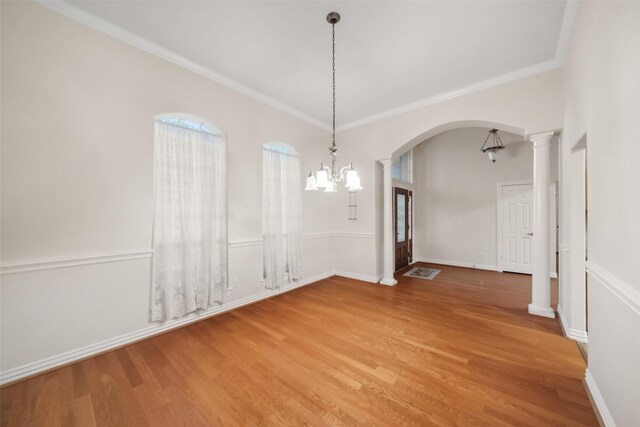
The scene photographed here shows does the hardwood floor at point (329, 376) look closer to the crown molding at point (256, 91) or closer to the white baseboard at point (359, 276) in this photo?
the white baseboard at point (359, 276)

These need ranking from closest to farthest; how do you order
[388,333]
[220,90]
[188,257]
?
[388,333], [188,257], [220,90]

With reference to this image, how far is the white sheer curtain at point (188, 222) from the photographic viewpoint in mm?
2748

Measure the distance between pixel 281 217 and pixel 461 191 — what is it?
4813 mm

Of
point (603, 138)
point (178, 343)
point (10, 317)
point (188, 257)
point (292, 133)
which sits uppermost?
point (292, 133)

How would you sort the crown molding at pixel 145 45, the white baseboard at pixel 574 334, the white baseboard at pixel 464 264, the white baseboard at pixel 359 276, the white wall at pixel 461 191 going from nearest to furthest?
the crown molding at pixel 145 45
the white baseboard at pixel 574 334
the white baseboard at pixel 359 276
the white wall at pixel 461 191
the white baseboard at pixel 464 264

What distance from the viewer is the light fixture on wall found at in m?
5.04

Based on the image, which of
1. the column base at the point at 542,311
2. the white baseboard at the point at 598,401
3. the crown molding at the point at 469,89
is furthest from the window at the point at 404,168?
the white baseboard at the point at 598,401

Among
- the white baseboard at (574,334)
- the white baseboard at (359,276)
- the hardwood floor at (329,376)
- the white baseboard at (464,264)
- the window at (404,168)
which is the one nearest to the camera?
the hardwood floor at (329,376)

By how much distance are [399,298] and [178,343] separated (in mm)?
3126

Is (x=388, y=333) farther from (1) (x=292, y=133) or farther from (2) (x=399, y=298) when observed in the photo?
(1) (x=292, y=133)

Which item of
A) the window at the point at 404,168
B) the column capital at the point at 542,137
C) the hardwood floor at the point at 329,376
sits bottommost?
the hardwood floor at the point at 329,376

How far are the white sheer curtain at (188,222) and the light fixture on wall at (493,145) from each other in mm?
5448

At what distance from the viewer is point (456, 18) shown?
231cm

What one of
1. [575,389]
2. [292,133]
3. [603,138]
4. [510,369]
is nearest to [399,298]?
[510,369]
